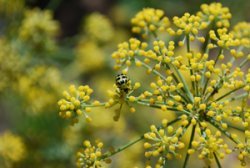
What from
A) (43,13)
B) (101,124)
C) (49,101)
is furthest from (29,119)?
(43,13)

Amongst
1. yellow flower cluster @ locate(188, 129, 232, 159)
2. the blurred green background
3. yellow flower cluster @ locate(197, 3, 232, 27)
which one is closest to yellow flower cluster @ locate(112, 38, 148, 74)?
yellow flower cluster @ locate(197, 3, 232, 27)

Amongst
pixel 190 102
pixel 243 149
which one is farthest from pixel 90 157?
pixel 243 149

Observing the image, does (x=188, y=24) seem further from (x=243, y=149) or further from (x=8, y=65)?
(x=8, y=65)

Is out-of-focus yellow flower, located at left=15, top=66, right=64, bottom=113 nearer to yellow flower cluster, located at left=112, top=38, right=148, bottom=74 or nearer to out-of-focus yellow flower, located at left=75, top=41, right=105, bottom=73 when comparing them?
out-of-focus yellow flower, located at left=75, top=41, right=105, bottom=73

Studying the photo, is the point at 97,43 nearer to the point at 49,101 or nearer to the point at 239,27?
the point at 49,101

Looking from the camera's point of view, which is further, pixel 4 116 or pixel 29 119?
pixel 4 116

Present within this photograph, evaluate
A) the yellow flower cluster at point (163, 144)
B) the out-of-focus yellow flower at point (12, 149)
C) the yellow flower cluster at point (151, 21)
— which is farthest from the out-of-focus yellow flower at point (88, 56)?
the yellow flower cluster at point (163, 144)

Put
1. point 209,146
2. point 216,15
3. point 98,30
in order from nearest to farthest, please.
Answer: point 209,146 < point 216,15 < point 98,30

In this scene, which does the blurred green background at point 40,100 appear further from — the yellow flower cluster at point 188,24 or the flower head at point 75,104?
the yellow flower cluster at point 188,24
